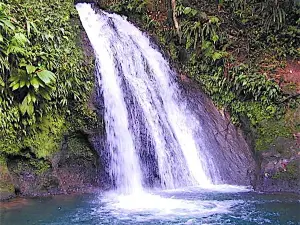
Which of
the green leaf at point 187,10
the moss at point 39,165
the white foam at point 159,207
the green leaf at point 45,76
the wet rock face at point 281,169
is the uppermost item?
the green leaf at point 187,10

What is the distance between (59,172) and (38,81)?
6.75 ft

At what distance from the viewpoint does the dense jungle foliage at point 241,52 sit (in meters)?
9.67

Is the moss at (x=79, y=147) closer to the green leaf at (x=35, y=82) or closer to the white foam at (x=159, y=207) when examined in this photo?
the white foam at (x=159, y=207)

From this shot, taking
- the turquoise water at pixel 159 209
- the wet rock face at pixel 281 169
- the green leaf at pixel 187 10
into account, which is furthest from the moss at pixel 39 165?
the green leaf at pixel 187 10

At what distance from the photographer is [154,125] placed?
9.46m

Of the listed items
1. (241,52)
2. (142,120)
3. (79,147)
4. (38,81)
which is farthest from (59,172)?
(241,52)

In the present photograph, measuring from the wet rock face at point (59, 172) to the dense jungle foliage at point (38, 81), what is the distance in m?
0.23

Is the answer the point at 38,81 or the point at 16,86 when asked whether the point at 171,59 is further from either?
the point at 16,86

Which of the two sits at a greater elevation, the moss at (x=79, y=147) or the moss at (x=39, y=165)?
the moss at (x=79, y=147)

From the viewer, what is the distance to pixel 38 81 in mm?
7777

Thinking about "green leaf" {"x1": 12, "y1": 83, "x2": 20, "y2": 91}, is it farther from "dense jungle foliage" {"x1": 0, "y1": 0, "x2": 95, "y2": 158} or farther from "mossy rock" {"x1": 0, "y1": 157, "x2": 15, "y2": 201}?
"mossy rock" {"x1": 0, "y1": 157, "x2": 15, "y2": 201}

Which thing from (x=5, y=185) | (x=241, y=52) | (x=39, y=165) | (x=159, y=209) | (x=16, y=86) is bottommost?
(x=159, y=209)

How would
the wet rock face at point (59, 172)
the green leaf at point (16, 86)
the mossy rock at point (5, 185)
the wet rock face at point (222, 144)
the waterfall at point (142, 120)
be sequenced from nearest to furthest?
the mossy rock at point (5, 185) → the green leaf at point (16, 86) → the wet rock face at point (59, 172) → the waterfall at point (142, 120) → the wet rock face at point (222, 144)

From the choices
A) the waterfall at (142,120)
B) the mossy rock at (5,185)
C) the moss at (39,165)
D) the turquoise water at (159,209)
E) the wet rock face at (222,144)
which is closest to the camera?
the turquoise water at (159,209)
